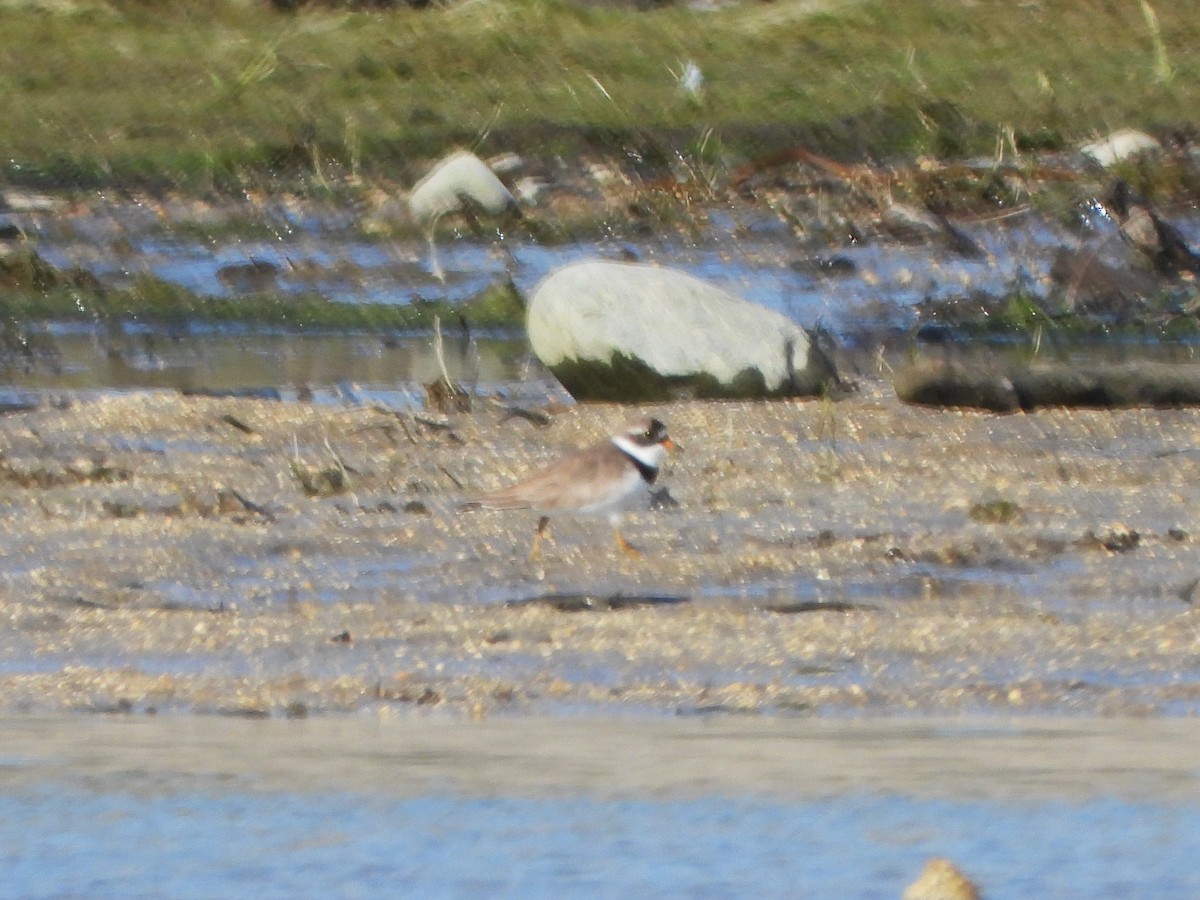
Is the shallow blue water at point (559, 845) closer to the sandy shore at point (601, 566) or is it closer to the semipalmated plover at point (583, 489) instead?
the sandy shore at point (601, 566)

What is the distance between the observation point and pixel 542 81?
67.6 feet

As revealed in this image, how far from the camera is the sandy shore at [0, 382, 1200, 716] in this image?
20.1ft

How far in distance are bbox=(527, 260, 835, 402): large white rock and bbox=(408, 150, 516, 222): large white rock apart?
539 centimetres

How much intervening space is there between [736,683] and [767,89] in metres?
14.8

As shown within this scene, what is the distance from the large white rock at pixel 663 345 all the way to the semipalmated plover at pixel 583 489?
9.22 ft

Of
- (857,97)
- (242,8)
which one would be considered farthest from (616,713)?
(242,8)

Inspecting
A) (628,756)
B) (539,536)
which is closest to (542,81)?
(539,536)

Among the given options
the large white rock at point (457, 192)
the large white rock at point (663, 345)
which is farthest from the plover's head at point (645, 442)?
the large white rock at point (457, 192)

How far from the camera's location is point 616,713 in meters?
5.86

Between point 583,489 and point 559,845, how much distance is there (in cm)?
306

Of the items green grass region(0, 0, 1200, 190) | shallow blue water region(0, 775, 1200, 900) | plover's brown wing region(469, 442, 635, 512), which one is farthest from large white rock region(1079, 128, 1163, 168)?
shallow blue water region(0, 775, 1200, 900)

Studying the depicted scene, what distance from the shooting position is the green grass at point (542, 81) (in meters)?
18.6

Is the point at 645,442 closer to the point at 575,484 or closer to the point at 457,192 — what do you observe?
the point at 575,484

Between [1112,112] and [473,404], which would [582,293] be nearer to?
[473,404]
